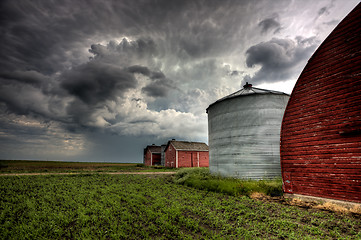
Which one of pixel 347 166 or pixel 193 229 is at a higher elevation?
pixel 347 166

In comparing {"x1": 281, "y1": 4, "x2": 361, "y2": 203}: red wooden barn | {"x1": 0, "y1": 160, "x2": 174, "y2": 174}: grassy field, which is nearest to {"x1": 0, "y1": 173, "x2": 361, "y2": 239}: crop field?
{"x1": 281, "y1": 4, "x2": 361, "y2": 203}: red wooden barn

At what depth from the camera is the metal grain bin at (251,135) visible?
526 inches

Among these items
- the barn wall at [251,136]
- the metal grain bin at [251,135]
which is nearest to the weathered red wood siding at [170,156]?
the metal grain bin at [251,135]

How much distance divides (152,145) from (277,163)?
44.5m

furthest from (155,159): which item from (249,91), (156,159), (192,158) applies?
(249,91)

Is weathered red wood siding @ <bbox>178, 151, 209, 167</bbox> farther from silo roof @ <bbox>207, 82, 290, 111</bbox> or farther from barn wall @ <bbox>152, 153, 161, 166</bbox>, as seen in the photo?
silo roof @ <bbox>207, 82, 290, 111</bbox>

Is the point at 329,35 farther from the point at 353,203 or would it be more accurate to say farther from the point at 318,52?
the point at 353,203

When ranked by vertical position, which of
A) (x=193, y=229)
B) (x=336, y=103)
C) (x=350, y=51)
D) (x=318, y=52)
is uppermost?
(x=318, y=52)

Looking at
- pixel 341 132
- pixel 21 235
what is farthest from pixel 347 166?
pixel 21 235

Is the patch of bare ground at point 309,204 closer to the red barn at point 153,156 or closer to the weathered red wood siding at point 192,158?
the weathered red wood siding at point 192,158

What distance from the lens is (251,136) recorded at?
13.9 meters

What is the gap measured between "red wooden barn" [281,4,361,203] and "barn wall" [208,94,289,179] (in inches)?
Answer: 129

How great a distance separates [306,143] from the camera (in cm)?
921

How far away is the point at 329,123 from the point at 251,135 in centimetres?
574
